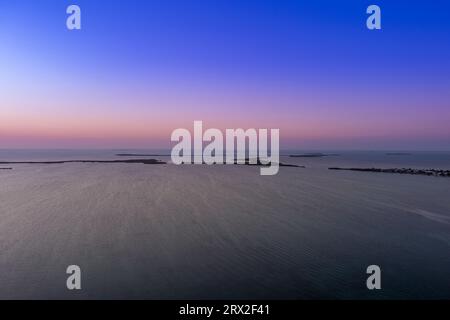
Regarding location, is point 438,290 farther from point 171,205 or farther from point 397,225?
point 171,205

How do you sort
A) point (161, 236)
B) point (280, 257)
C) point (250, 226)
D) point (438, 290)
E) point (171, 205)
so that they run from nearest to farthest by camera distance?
1. point (438, 290)
2. point (280, 257)
3. point (161, 236)
4. point (250, 226)
5. point (171, 205)

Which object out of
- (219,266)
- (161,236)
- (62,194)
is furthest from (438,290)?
(62,194)

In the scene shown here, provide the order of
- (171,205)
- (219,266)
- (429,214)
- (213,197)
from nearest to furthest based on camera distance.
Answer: (219,266)
(429,214)
(171,205)
(213,197)
